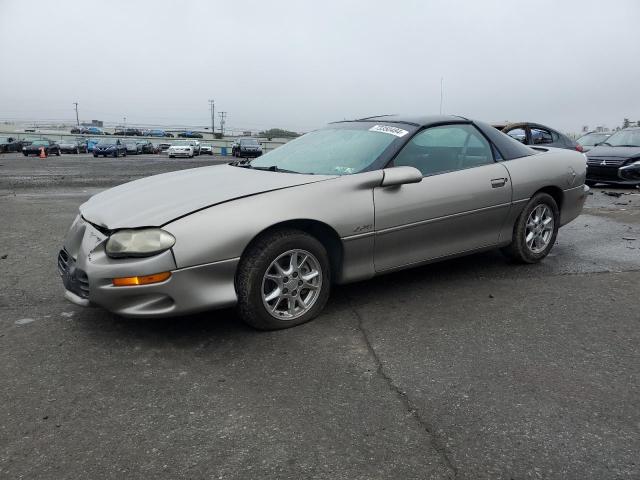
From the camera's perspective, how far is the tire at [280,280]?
3.32 m

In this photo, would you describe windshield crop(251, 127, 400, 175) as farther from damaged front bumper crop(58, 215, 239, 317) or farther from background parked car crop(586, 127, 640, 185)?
background parked car crop(586, 127, 640, 185)

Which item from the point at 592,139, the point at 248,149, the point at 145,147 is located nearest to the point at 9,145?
the point at 145,147

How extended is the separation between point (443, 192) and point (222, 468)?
2677 mm

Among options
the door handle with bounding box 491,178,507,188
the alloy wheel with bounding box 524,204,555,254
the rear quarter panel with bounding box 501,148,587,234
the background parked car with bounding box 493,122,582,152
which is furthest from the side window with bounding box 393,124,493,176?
the background parked car with bounding box 493,122,582,152

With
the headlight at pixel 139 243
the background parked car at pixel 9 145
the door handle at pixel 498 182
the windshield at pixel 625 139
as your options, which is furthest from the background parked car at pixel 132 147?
the headlight at pixel 139 243

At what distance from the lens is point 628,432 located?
2.37 m

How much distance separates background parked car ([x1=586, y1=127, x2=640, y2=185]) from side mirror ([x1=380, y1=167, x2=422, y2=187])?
360 inches

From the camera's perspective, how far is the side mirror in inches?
148

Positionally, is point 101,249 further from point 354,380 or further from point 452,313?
point 452,313

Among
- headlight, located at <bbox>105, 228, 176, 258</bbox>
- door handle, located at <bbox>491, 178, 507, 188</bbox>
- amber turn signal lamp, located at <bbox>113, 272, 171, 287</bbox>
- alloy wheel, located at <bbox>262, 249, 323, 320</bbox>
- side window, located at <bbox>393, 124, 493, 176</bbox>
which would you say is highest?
side window, located at <bbox>393, 124, 493, 176</bbox>

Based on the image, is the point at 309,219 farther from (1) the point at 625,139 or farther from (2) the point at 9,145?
(2) the point at 9,145

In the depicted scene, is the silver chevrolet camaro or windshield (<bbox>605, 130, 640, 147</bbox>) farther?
windshield (<bbox>605, 130, 640, 147</bbox>)

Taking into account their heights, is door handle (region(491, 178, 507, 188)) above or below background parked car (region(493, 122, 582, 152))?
below

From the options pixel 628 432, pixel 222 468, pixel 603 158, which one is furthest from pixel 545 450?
pixel 603 158
